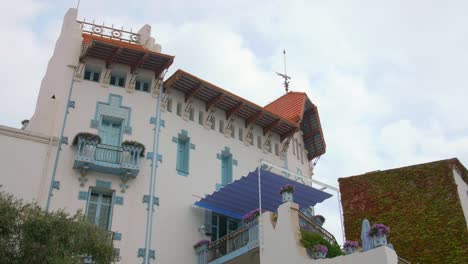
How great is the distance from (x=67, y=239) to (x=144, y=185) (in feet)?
21.8

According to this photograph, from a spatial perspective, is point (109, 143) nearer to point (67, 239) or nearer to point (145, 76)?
point (145, 76)

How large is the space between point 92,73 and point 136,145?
13.2 feet

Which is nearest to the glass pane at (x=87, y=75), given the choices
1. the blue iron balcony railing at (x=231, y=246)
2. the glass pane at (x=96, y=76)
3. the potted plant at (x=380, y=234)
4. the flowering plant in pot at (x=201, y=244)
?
the glass pane at (x=96, y=76)

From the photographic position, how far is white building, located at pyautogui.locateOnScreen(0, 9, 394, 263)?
20.4m

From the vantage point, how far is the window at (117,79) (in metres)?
23.4

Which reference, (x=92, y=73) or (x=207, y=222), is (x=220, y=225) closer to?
(x=207, y=222)

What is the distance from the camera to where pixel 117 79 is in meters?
23.5

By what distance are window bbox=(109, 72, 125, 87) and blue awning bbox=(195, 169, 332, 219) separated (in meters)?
5.96

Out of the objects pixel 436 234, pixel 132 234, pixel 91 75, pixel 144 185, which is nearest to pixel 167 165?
pixel 144 185

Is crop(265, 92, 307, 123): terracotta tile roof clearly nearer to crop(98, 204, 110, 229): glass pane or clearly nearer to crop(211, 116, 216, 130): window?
crop(211, 116, 216, 130): window

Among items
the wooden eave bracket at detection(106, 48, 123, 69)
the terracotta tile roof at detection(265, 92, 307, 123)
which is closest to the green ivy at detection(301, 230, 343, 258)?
the terracotta tile roof at detection(265, 92, 307, 123)

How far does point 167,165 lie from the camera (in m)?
22.7

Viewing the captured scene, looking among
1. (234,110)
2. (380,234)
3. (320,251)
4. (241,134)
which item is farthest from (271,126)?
(380,234)

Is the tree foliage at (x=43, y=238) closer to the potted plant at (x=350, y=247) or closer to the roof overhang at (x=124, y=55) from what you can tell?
the potted plant at (x=350, y=247)
